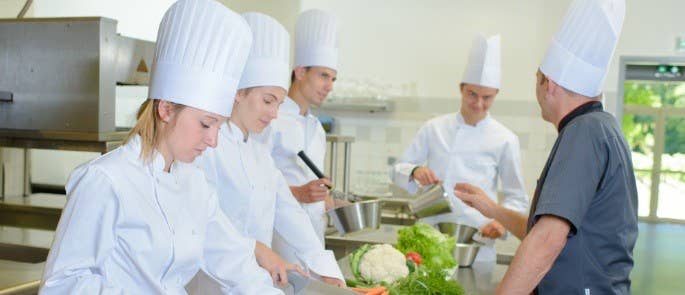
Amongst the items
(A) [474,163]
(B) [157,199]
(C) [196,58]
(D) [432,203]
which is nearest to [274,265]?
(B) [157,199]

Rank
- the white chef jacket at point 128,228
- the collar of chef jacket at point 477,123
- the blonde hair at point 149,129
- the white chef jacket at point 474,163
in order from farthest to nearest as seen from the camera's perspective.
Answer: the collar of chef jacket at point 477,123 < the white chef jacket at point 474,163 < the blonde hair at point 149,129 < the white chef jacket at point 128,228

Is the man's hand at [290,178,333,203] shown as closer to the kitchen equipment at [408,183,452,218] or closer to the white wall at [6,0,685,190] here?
the kitchen equipment at [408,183,452,218]

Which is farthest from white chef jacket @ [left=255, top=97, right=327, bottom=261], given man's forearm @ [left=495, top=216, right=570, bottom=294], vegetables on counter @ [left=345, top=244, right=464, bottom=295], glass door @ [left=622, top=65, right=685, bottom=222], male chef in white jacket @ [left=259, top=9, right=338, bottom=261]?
glass door @ [left=622, top=65, right=685, bottom=222]

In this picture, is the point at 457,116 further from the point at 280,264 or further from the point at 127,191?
the point at 127,191

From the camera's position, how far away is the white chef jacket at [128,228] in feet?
4.29

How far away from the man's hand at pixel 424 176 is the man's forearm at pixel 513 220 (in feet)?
2.11

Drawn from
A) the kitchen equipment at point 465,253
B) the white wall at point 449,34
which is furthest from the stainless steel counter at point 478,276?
the white wall at point 449,34

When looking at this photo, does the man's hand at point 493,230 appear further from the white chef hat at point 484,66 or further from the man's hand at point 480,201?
the white chef hat at point 484,66

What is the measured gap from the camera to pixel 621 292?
1.80m

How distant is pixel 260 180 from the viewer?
2.17 metres

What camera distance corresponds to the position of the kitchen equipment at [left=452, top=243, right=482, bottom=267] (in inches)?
107

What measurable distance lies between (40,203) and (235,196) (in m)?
1.81

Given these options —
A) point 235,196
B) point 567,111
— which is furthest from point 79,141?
point 567,111

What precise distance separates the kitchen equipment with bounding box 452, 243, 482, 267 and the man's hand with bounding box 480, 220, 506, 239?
11 centimetres
